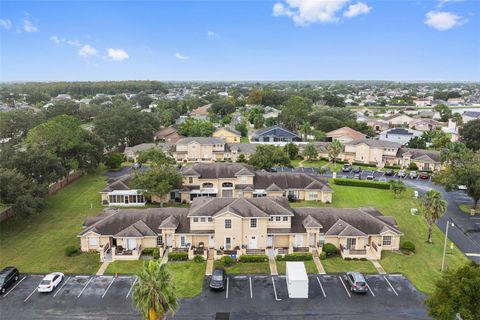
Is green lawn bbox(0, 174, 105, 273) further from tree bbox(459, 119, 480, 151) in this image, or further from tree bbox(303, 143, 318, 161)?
tree bbox(459, 119, 480, 151)

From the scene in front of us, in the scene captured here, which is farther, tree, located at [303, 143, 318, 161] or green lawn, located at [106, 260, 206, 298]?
tree, located at [303, 143, 318, 161]

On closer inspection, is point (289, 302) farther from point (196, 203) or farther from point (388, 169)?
point (388, 169)

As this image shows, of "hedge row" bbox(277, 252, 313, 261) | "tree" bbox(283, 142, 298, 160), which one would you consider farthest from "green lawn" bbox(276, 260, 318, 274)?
"tree" bbox(283, 142, 298, 160)

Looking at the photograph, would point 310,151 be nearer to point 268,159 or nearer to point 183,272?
point 268,159

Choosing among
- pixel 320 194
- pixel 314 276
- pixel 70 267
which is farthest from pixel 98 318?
pixel 320 194

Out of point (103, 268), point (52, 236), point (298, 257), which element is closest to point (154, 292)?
point (103, 268)

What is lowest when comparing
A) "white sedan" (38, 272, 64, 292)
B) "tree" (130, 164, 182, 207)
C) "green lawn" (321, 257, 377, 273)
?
"green lawn" (321, 257, 377, 273)
